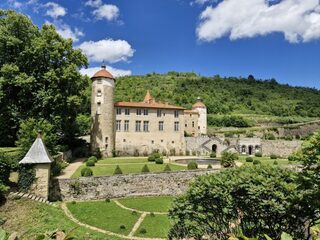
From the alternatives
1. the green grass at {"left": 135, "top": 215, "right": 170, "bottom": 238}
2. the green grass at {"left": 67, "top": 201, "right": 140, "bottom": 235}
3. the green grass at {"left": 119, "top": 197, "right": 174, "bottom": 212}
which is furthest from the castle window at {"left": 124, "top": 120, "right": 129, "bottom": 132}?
the green grass at {"left": 135, "top": 215, "right": 170, "bottom": 238}

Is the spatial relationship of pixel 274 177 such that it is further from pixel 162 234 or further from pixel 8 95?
pixel 8 95

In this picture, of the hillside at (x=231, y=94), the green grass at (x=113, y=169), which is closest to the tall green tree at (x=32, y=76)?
the green grass at (x=113, y=169)

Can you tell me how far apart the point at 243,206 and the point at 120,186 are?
14427 mm

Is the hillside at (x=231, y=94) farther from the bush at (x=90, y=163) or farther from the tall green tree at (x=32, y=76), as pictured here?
the bush at (x=90, y=163)

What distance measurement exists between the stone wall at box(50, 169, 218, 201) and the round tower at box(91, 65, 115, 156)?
15.0 meters

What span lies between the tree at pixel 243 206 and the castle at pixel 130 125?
26.3 m

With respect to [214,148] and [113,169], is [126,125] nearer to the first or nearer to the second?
[113,169]

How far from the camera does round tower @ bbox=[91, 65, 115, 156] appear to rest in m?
42.0

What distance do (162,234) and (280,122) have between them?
191ft

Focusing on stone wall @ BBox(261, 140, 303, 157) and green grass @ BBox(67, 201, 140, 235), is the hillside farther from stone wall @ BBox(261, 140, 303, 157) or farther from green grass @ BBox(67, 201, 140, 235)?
green grass @ BBox(67, 201, 140, 235)

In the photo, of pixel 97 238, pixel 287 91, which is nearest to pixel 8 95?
pixel 97 238

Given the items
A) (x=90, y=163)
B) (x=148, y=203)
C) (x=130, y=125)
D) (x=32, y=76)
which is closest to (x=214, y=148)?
(x=130, y=125)

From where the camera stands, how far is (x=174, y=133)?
48219mm

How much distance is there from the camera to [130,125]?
149 feet
